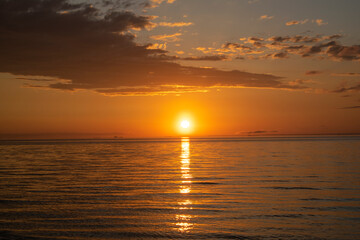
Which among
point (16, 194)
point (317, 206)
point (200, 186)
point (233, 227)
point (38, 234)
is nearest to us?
point (38, 234)

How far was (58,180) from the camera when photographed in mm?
27656

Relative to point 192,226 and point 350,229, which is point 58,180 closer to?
point 192,226

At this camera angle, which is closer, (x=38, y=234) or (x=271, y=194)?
(x=38, y=234)

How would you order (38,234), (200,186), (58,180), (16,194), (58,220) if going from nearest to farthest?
(38,234) → (58,220) → (16,194) → (200,186) → (58,180)

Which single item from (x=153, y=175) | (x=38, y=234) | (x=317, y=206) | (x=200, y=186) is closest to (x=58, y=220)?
(x=38, y=234)

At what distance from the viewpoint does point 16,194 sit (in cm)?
2120

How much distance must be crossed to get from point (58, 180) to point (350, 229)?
2233 centimetres

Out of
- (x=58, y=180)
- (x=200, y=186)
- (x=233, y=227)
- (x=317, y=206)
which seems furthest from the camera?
(x=58, y=180)

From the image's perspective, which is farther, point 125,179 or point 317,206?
point 125,179

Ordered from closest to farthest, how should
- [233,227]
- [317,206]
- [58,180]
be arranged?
[233,227] < [317,206] < [58,180]

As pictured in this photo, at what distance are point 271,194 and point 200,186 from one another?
5.52 m

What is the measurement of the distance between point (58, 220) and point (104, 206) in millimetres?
3207

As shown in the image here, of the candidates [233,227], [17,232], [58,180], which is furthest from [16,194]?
[233,227]

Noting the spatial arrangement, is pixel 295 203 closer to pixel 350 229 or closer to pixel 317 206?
pixel 317 206
